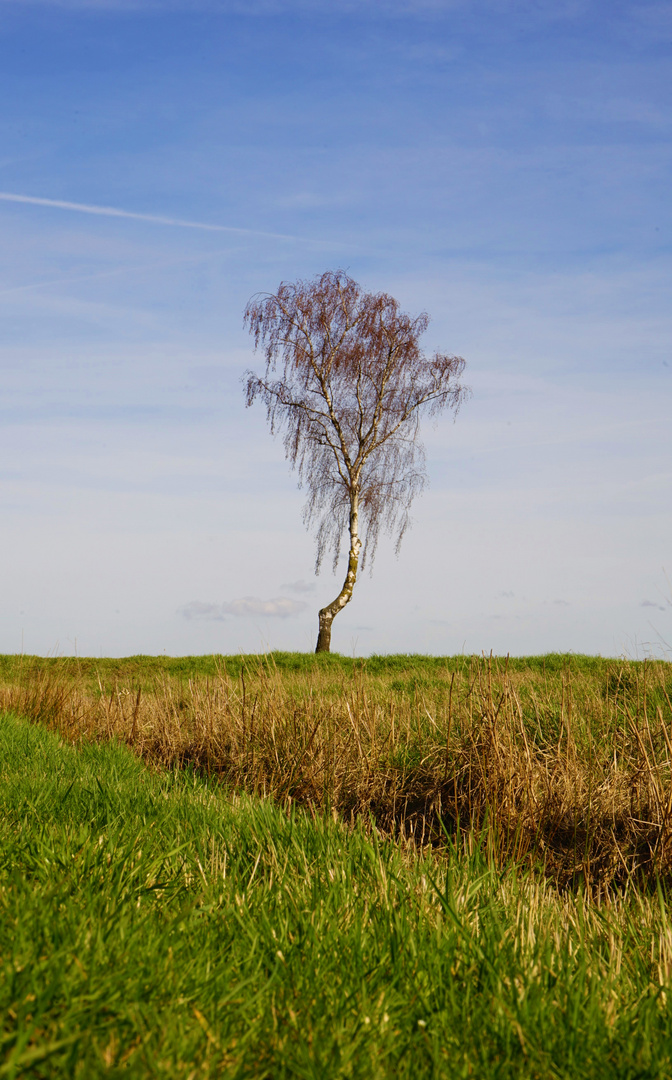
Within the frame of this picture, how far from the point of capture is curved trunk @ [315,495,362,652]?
69.3ft

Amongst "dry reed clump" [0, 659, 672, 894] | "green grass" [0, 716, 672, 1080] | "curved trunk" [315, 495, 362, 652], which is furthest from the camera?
"curved trunk" [315, 495, 362, 652]

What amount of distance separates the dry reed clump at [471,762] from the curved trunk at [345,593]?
495 inches

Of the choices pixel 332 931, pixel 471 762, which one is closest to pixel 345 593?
pixel 471 762

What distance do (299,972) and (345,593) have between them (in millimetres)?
19212

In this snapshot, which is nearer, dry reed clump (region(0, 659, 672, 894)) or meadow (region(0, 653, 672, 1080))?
meadow (region(0, 653, 672, 1080))

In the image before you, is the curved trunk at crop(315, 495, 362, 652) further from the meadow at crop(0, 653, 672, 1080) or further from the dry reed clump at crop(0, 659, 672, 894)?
the meadow at crop(0, 653, 672, 1080)

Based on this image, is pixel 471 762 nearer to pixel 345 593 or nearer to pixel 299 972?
pixel 299 972

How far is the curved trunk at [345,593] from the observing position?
21.1 meters

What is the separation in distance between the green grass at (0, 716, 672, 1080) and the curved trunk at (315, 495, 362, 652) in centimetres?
1781

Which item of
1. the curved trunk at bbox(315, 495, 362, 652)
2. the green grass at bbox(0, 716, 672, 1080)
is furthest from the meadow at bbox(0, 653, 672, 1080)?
the curved trunk at bbox(315, 495, 362, 652)

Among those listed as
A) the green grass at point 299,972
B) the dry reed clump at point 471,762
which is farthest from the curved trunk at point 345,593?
the green grass at point 299,972

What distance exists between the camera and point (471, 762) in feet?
18.4

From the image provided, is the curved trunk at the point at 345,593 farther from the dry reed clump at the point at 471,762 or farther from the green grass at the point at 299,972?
the green grass at the point at 299,972

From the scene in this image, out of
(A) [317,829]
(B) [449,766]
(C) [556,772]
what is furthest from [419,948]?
(B) [449,766]
